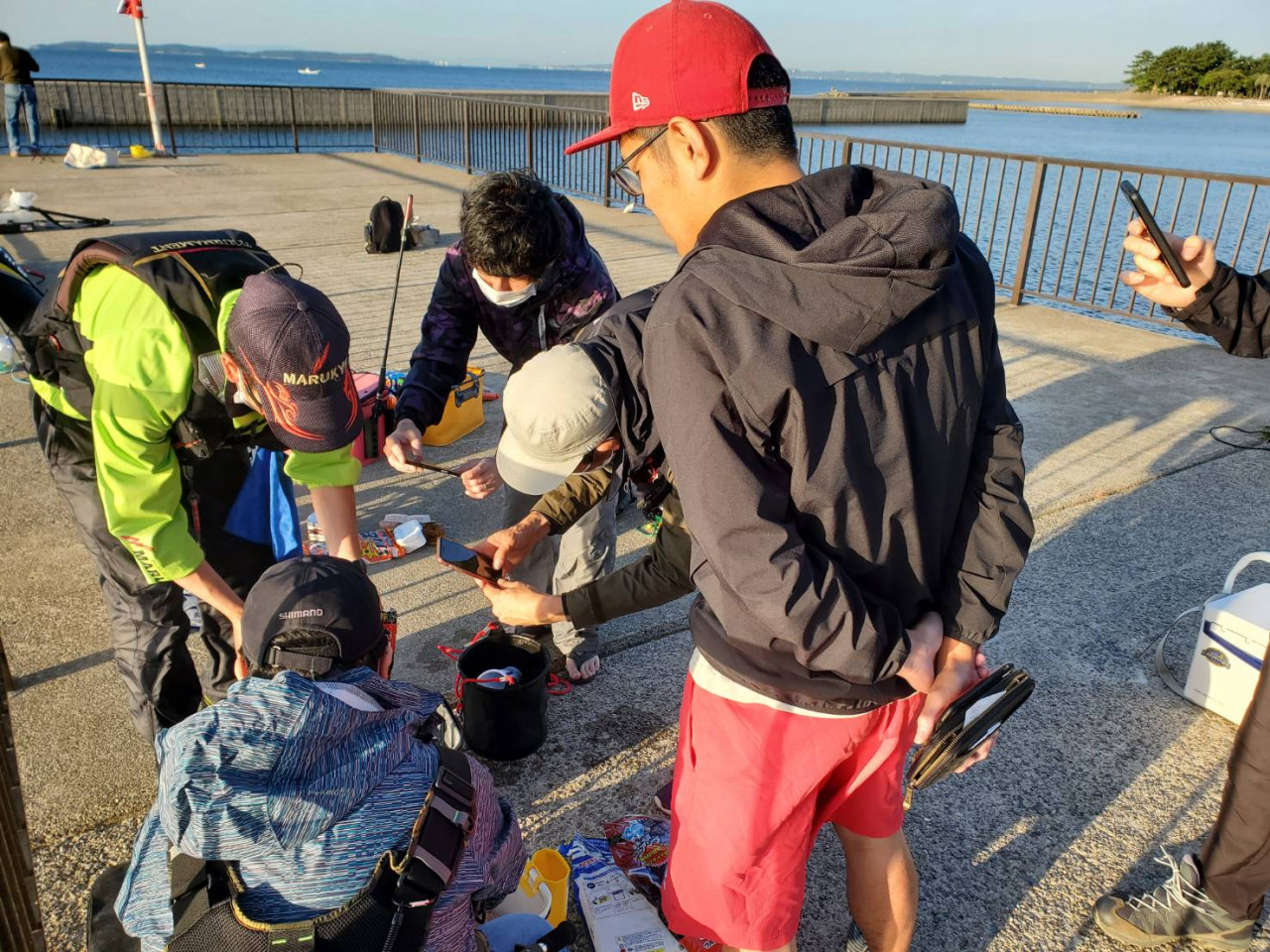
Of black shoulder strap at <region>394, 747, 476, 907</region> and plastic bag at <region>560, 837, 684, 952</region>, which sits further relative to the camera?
plastic bag at <region>560, 837, 684, 952</region>

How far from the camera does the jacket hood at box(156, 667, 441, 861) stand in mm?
1370

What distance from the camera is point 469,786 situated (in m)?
1.65

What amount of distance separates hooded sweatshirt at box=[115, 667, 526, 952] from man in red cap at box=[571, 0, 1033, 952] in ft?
1.80

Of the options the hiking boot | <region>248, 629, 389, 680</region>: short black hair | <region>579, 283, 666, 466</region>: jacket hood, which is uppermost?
<region>579, 283, 666, 466</region>: jacket hood

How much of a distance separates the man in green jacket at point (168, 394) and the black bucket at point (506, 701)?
69cm

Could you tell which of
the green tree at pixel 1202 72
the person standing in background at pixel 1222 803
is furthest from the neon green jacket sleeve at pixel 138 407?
the green tree at pixel 1202 72

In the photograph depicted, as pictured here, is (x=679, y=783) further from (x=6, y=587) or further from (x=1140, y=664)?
(x=6, y=587)

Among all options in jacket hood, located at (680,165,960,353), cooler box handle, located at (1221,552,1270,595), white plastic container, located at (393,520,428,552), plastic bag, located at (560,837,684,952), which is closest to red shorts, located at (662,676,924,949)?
plastic bag, located at (560,837,684,952)

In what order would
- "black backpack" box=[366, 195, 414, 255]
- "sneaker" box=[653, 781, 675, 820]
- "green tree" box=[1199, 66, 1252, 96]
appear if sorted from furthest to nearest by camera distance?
"green tree" box=[1199, 66, 1252, 96], "black backpack" box=[366, 195, 414, 255], "sneaker" box=[653, 781, 675, 820]

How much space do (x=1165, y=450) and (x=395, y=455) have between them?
184 inches

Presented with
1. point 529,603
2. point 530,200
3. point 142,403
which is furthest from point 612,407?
point 530,200

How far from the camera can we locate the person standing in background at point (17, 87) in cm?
1434

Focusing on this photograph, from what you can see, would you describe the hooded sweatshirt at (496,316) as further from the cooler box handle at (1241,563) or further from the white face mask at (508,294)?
the cooler box handle at (1241,563)

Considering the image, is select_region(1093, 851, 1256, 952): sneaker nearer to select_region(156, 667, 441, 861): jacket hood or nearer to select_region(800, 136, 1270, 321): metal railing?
select_region(156, 667, 441, 861): jacket hood
